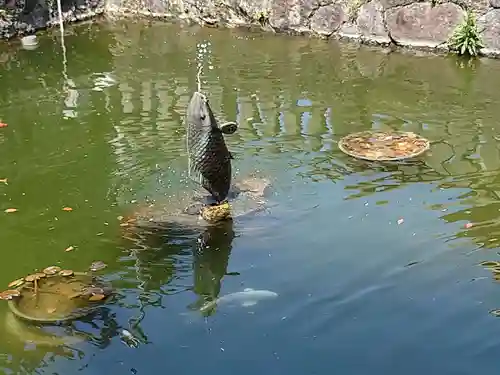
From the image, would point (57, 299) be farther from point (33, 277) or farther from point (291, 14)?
point (291, 14)

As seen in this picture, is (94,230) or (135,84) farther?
(135,84)

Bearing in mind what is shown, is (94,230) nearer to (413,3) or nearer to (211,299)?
(211,299)

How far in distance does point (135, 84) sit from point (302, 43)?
403 cm

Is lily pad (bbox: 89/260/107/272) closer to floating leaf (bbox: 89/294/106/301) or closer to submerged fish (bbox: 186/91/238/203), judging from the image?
floating leaf (bbox: 89/294/106/301)

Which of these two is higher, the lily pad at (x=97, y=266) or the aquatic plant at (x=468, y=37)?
the aquatic plant at (x=468, y=37)

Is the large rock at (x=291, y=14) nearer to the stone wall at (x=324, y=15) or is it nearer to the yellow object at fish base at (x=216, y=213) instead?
the stone wall at (x=324, y=15)

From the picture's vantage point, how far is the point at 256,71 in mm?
11977

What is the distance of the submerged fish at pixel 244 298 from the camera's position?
5.54 m

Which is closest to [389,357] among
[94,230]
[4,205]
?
[94,230]

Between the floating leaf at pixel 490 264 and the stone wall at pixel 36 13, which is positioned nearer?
the floating leaf at pixel 490 264

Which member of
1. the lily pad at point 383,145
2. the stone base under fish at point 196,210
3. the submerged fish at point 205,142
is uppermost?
the submerged fish at point 205,142

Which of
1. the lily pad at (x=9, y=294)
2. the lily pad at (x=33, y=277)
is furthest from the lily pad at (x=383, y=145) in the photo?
the lily pad at (x=9, y=294)

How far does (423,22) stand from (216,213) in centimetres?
799

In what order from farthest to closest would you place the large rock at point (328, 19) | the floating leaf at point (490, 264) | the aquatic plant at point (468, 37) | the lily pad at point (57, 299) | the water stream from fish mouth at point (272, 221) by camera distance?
the large rock at point (328, 19)
the aquatic plant at point (468, 37)
the floating leaf at point (490, 264)
the lily pad at point (57, 299)
the water stream from fish mouth at point (272, 221)
